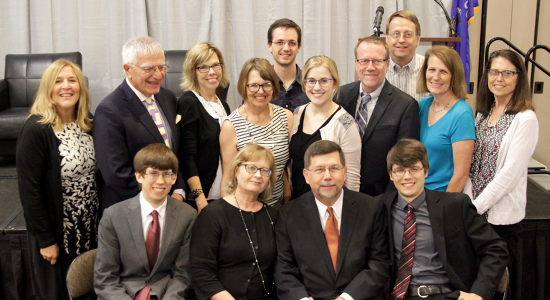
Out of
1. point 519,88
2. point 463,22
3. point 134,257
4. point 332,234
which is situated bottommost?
point 134,257

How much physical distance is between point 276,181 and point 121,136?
819 mm

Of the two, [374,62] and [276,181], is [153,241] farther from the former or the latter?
[374,62]

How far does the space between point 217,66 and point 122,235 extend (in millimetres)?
1040

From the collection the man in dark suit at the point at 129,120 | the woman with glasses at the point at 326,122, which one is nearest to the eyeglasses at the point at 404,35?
the woman with glasses at the point at 326,122

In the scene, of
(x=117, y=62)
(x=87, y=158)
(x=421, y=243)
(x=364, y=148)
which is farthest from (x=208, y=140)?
(x=117, y=62)

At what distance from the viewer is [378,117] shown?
2.57 meters

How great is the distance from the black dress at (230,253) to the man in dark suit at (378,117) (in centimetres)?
68

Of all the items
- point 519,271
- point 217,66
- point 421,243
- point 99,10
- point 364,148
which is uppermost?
point 99,10

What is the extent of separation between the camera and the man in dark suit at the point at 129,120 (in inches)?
92.9

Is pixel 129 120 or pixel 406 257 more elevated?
pixel 129 120

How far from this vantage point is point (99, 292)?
87.2 inches

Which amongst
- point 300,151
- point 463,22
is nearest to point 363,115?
point 300,151

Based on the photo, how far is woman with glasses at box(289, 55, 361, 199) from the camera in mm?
2480

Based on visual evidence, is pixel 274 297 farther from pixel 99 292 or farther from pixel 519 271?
pixel 519 271
